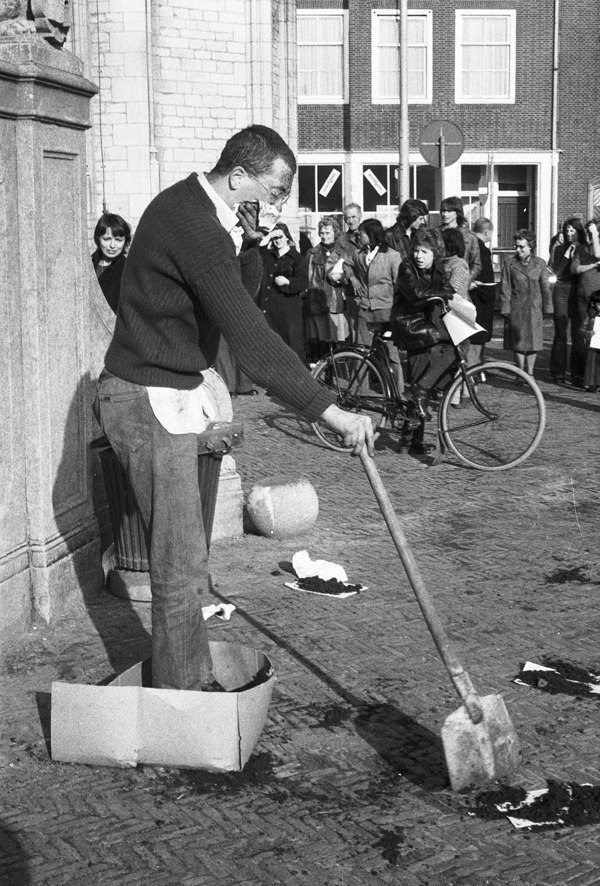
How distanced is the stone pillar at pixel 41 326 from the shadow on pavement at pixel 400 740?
152 cm

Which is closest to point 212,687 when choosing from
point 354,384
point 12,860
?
point 12,860

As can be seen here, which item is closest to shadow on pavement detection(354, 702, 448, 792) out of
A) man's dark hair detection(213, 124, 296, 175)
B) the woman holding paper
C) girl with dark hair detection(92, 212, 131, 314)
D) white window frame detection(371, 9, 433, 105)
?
man's dark hair detection(213, 124, 296, 175)

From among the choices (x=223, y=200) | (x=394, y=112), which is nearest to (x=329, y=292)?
(x=223, y=200)

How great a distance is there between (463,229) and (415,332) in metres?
4.09

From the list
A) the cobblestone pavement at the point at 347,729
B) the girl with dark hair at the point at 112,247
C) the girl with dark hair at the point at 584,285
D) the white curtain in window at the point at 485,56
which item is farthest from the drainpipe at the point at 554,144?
the cobblestone pavement at the point at 347,729

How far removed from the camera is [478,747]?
429cm

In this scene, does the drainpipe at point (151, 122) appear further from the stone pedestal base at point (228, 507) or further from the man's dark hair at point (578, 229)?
the stone pedestal base at point (228, 507)

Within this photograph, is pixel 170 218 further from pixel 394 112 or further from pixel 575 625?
pixel 394 112

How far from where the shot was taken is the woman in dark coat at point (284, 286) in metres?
15.1

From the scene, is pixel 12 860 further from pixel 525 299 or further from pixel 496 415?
pixel 525 299

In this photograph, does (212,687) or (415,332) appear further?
(415,332)

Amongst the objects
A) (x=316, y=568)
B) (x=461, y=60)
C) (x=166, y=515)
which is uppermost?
(x=461, y=60)

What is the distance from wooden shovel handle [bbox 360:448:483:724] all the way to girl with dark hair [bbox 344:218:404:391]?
853 cm

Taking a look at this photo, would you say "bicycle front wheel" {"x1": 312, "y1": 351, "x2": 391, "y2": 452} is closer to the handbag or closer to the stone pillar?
the handbag
